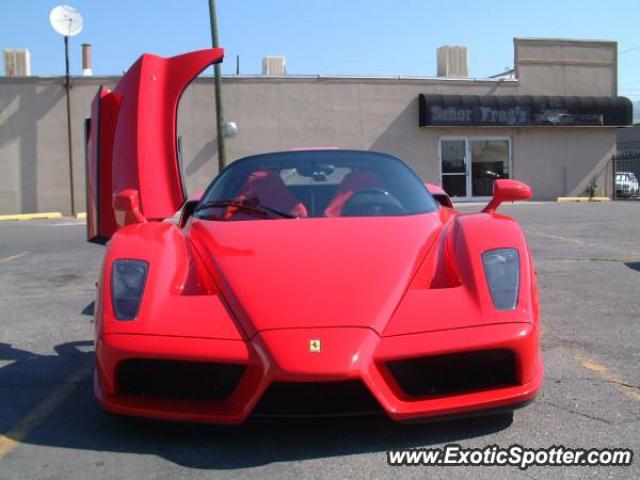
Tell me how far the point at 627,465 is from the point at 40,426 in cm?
254

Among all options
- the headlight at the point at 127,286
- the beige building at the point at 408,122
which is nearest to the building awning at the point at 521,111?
the beige building at the point at 408,122

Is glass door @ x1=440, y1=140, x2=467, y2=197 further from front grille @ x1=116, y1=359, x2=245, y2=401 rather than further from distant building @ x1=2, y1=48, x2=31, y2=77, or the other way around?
front grille @ x1=116, y1=359, x2=245, y2=401

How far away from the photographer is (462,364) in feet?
8.52

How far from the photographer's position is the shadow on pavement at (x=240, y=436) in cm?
264

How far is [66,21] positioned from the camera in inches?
503

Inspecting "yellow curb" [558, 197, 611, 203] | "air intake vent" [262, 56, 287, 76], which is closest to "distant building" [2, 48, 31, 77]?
"air intake vent" [262, 56, 287, 76]

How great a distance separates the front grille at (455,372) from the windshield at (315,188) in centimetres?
139

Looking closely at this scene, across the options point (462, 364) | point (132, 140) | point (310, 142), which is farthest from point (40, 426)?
point (310, 142)

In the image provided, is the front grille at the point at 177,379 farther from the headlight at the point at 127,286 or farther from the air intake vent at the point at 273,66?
the air intake vent at the point at 273,66

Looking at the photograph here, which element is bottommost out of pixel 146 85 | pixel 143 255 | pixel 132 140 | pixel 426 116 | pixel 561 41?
pixel 143 255

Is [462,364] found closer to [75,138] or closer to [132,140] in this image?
[132,140]

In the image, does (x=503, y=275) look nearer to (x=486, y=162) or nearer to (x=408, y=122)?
(x=408, y=122)

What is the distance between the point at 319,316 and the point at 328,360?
27cm

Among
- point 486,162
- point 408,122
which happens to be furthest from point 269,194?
point 486,162
